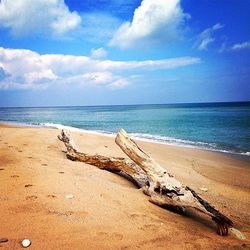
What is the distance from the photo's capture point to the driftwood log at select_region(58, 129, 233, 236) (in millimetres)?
4723

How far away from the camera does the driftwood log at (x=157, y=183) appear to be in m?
4.72

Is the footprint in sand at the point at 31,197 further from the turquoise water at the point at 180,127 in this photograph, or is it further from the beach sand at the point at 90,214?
the turquoise water at the point at 180,127

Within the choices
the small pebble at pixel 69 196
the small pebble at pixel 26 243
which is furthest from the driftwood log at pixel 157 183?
the small pebble at pixel 26 243

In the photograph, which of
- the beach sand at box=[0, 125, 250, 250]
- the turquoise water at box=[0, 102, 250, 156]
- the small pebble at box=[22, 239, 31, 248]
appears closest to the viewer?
the small pebble at box=[22, 239, 31, 248]

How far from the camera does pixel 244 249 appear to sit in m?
3.94

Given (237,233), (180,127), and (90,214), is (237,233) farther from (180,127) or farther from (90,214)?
(180,127)

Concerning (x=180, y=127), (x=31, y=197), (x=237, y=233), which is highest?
(x=31, y=197)

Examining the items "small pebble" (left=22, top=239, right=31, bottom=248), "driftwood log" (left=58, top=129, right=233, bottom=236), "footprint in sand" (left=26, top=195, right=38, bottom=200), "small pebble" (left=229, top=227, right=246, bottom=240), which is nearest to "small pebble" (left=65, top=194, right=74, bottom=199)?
"footprint in sand" (left=26, top=195, right=38, bottom=200)

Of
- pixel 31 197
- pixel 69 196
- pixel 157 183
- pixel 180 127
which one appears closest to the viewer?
pixel 31 197

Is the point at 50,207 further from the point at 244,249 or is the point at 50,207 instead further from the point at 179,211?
the point at 244,249

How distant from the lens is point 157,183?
5484 millimetres

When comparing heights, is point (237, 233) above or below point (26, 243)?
below

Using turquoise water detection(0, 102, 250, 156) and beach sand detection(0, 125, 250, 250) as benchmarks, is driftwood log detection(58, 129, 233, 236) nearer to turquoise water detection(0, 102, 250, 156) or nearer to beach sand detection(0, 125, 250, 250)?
beach sand detection(0, 125, 250, 250)

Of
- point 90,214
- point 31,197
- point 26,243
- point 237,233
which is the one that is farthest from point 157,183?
point 26,243
